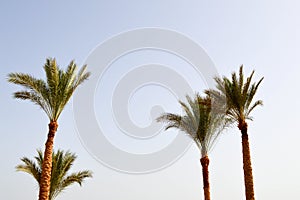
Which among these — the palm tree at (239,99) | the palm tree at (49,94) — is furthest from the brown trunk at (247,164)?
the palm tree at (49,94)

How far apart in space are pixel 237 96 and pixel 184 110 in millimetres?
3996

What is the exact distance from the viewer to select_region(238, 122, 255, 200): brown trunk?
758 inches

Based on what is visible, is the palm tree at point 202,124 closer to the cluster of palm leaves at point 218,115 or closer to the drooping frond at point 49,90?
the cluster of palm leaves at point 218,115

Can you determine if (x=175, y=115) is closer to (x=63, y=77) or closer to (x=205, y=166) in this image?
(x=205, y=166)

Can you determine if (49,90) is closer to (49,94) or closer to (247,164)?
(49,94)

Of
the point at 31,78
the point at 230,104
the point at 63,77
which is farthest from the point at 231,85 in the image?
the point at 31,78

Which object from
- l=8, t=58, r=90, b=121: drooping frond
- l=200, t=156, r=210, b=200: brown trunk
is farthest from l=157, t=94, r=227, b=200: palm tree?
l=8, t=58, r=90, b=121: drooping frond

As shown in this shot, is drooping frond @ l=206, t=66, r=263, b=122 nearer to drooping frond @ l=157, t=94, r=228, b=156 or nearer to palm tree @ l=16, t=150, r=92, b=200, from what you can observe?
drooping frond @ l=157, t=94, r=228, b=156

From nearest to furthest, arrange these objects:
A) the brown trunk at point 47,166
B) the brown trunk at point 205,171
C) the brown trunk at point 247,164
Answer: the brown trunk at point 47,166, the brown trunk at point 247,164, the brown trunk at point 205,171

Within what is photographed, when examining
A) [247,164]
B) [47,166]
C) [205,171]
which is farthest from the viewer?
[205,171]

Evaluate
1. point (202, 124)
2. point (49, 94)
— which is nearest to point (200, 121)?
point (202, 124)

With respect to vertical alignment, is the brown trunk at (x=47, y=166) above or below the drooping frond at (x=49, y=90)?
below

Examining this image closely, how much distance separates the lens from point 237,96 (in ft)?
66.5

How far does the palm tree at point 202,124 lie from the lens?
22.0 m
